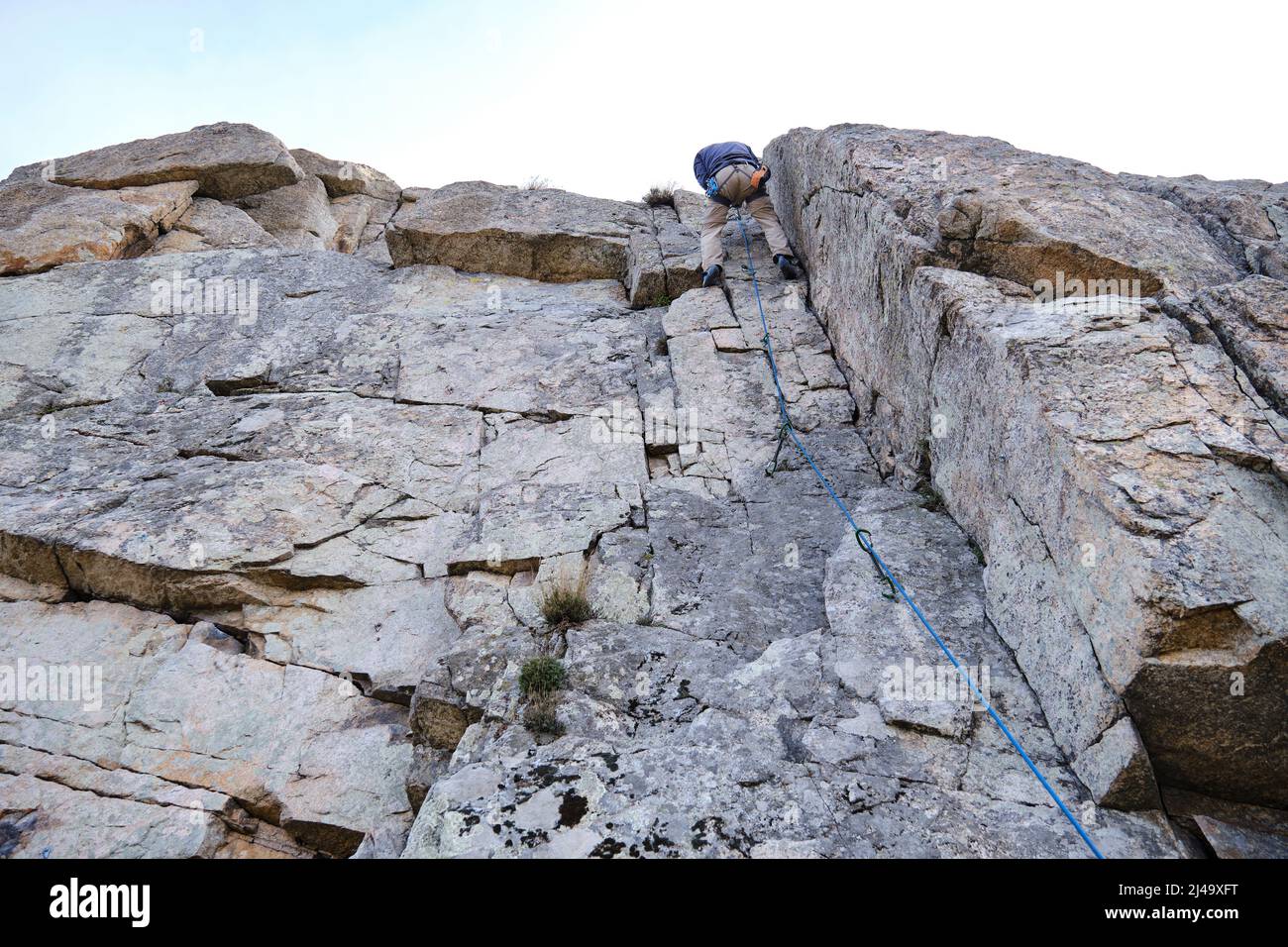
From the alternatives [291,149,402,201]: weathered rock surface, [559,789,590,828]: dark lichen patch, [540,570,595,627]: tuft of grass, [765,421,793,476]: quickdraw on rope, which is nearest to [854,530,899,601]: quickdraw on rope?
[765,421,793,476]: quickdraw on rope

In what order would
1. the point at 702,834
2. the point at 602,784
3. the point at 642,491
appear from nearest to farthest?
1. the point at 702,834
2. the point at 602,784
3. the point at 642,491

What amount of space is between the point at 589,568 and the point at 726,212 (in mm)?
5520

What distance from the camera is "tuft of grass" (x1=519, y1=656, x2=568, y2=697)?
4133mm

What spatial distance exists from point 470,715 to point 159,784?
6.74 ft

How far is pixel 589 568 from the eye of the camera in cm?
541

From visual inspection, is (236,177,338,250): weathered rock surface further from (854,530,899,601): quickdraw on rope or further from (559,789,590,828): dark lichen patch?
(559,789,590,828): dark lichen patch

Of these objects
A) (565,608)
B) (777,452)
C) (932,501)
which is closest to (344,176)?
(777,452)

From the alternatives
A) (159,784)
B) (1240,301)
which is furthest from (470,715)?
(1240,301)

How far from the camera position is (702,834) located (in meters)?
3.20

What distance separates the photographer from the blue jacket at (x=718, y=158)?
8.84 m

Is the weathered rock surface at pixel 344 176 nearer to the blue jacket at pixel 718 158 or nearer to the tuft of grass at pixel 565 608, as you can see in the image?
the blue jacket at pixel 718 158

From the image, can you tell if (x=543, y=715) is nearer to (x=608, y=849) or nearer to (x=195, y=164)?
(x=608, y=849)

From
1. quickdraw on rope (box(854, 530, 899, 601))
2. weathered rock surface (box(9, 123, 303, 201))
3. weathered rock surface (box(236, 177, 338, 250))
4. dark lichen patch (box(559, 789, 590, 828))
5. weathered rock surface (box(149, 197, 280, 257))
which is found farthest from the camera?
weathered rock surface (box(236, 177, 338, 250))
